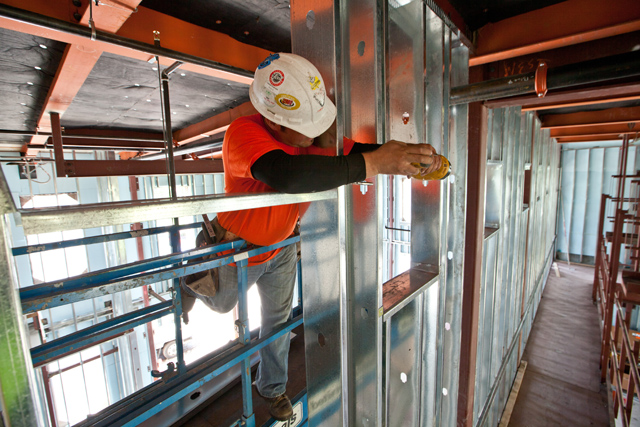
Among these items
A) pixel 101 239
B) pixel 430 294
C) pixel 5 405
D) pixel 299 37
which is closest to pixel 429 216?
pixel 430 294

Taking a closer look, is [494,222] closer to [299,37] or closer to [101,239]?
[299,37]

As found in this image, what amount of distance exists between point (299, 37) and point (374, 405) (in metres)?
1.56

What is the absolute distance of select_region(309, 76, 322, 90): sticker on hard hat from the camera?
102 centimetres

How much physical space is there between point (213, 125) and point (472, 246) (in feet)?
12.3

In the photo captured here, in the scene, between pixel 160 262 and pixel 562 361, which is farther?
pixel 562 361

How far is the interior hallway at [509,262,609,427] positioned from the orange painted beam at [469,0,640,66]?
509cm

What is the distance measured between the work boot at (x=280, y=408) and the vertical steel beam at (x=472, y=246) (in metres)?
1.63

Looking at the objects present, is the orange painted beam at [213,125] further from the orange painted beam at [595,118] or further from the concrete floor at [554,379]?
the orange painted beam at [595,118]

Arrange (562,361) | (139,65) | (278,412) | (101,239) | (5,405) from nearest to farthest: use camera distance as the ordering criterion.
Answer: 1. (5,405)
2. (278,412)
3. (101,239)
4. (139,65)
5. (562,361)

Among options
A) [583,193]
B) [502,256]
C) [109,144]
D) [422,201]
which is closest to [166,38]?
[422,201]

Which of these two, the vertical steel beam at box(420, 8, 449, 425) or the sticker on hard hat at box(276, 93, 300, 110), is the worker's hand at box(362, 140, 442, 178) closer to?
the sticker on hard hat at box(276, 93, 300, 110)

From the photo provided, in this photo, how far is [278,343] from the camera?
2041 millimetres

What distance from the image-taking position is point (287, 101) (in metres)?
1.03

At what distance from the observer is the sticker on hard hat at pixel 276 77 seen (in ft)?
3.29
